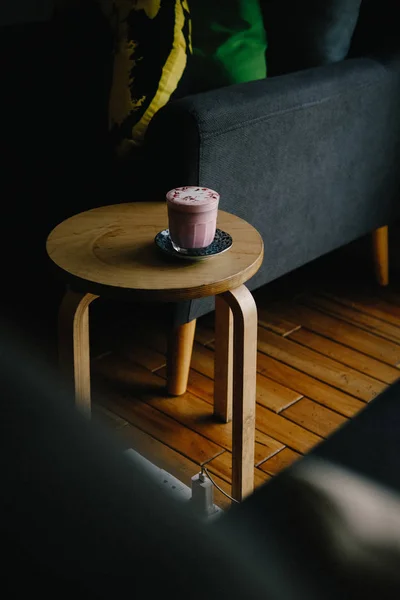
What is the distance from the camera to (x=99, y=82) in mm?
1703

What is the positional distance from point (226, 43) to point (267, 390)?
776 millimetres

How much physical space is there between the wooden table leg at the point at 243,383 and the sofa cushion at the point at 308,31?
87 cm

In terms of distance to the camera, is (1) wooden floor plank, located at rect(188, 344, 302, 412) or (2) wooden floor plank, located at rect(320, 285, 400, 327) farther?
(2) wooden floor plank, located at rect(320, 285, 400, 327)

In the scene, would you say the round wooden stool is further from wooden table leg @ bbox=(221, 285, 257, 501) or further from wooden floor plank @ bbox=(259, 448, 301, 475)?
wooden floor plank @ bbox=(259, 448, 301, 475)

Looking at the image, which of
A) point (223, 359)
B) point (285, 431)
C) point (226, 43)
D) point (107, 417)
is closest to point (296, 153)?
point (226, 43)

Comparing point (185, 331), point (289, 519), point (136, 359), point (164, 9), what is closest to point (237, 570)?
point (289, 519)

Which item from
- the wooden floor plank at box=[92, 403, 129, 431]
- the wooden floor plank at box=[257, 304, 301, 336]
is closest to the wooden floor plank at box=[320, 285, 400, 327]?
the wooden floor plank at box=[257, 304, 301, 336]

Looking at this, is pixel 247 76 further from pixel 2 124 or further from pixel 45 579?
pixel 45 579

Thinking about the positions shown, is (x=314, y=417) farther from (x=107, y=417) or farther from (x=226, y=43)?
(x=226, y=43)

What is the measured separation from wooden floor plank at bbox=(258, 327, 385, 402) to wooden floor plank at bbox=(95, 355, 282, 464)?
0.26 m

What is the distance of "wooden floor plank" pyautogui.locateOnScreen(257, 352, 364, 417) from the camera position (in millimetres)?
Result: 1666

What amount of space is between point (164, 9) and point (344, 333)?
91cm

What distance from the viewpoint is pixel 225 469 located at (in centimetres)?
148

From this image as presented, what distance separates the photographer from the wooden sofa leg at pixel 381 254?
7.00ft
